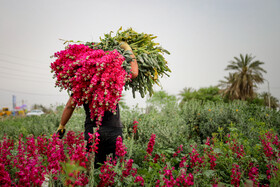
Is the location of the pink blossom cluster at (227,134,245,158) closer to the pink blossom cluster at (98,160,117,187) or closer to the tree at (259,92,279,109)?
the pink blossom cluster at (98,160,117,187)

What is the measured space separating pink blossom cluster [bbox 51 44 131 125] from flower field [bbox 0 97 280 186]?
447 millimetres

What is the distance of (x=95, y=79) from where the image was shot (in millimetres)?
2080

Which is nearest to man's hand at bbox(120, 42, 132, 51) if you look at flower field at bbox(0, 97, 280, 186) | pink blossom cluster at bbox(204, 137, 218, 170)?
flower field at bbox(0, 97, 280, 186)

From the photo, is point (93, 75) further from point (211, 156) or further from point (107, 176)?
point (211, 156)

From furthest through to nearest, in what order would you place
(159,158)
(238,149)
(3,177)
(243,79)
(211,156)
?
(243,79)
(238,149)
(159,158)
(211,156)
(3,177)

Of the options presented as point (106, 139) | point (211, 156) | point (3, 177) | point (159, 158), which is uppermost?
point (106, 139)

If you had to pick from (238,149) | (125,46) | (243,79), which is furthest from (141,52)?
(243,79)

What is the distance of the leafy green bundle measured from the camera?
3146 millimetres

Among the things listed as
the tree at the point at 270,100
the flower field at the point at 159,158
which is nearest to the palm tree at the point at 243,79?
the tree at the point at 270,100

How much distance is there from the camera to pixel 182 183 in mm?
1940

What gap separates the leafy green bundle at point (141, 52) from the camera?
3.15 m

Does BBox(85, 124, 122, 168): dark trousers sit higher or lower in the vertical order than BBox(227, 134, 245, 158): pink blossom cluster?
higher

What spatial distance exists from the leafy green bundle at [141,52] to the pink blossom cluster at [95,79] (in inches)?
31.5

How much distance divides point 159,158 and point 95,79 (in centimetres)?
176
